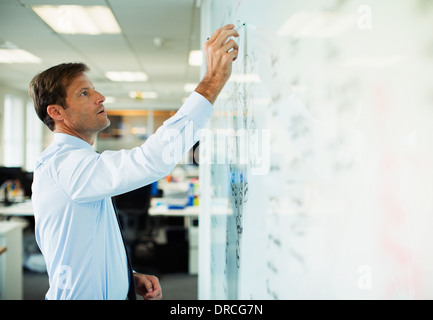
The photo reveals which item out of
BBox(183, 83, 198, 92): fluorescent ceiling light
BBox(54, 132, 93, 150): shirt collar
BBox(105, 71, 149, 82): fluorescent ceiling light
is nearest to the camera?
BBox(54, 132, 93, 150): shirt collar

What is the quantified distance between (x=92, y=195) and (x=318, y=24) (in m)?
0.54

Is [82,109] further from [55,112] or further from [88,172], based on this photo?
[88,172]

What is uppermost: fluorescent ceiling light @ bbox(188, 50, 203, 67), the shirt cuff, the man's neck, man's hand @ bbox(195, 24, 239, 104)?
fluorescent ceiling light @ bbox(188, 50, 203, 67)

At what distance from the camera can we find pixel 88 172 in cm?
73

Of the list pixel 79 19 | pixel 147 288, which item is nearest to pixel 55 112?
→ pixel 147 288

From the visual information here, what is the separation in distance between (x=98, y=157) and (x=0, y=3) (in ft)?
6.66

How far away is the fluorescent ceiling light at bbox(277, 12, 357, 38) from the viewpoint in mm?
381

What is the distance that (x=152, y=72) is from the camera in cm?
498

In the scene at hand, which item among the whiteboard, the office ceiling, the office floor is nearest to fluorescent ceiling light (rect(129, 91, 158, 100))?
the office ceiling

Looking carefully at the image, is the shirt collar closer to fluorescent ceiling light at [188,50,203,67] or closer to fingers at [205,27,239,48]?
fingers at [205,27,239,48]

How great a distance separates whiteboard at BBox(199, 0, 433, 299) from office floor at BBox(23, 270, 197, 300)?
7.86 ft
